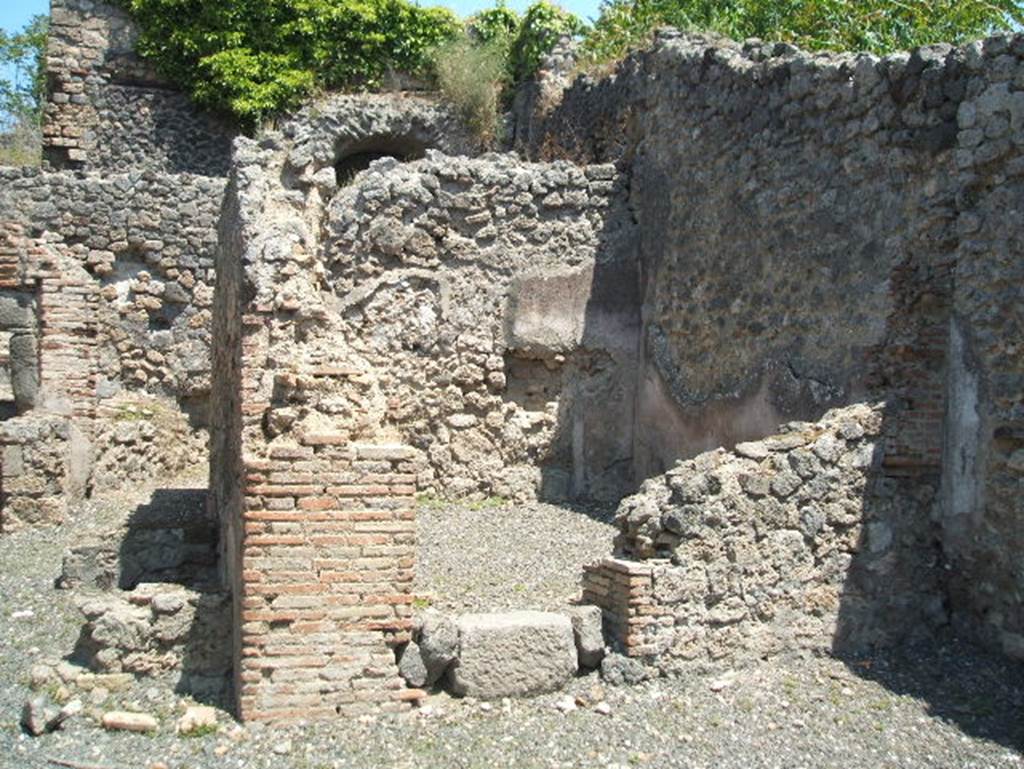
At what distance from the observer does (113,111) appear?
16.4 meters

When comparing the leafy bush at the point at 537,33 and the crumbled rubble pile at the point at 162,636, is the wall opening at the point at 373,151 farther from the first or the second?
the crumbled rubble pile at the point at 162,636

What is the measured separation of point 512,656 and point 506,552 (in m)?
2.51

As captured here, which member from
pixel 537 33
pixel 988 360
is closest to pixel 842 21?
pixel 537 33

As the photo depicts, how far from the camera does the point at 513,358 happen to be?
969cm

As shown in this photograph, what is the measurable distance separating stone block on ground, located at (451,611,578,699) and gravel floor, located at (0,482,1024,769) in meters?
0.08

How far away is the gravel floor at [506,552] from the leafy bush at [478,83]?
286 inches

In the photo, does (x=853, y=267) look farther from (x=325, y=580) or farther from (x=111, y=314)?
(x=111, y=314)

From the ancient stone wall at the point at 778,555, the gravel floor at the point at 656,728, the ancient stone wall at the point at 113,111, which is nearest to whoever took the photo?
the gravel floor at the point at 656,728

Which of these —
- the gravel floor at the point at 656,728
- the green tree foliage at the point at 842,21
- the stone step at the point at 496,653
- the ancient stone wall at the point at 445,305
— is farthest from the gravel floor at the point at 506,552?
the green tree foliage at the point at 842,21

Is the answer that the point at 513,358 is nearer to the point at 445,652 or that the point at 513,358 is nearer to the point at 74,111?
the point at 445,652

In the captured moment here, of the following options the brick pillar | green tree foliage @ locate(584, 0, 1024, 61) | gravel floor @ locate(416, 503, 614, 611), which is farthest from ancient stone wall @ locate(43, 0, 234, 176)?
the brick pillar

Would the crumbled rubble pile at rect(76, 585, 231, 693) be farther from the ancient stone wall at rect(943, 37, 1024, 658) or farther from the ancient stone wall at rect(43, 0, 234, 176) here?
the ancient stone wall at rect(43, 0, 234, 176)

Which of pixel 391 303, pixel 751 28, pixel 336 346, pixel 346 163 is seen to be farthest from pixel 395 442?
pixel 346 163

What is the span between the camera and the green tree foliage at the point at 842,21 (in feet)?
35.8
